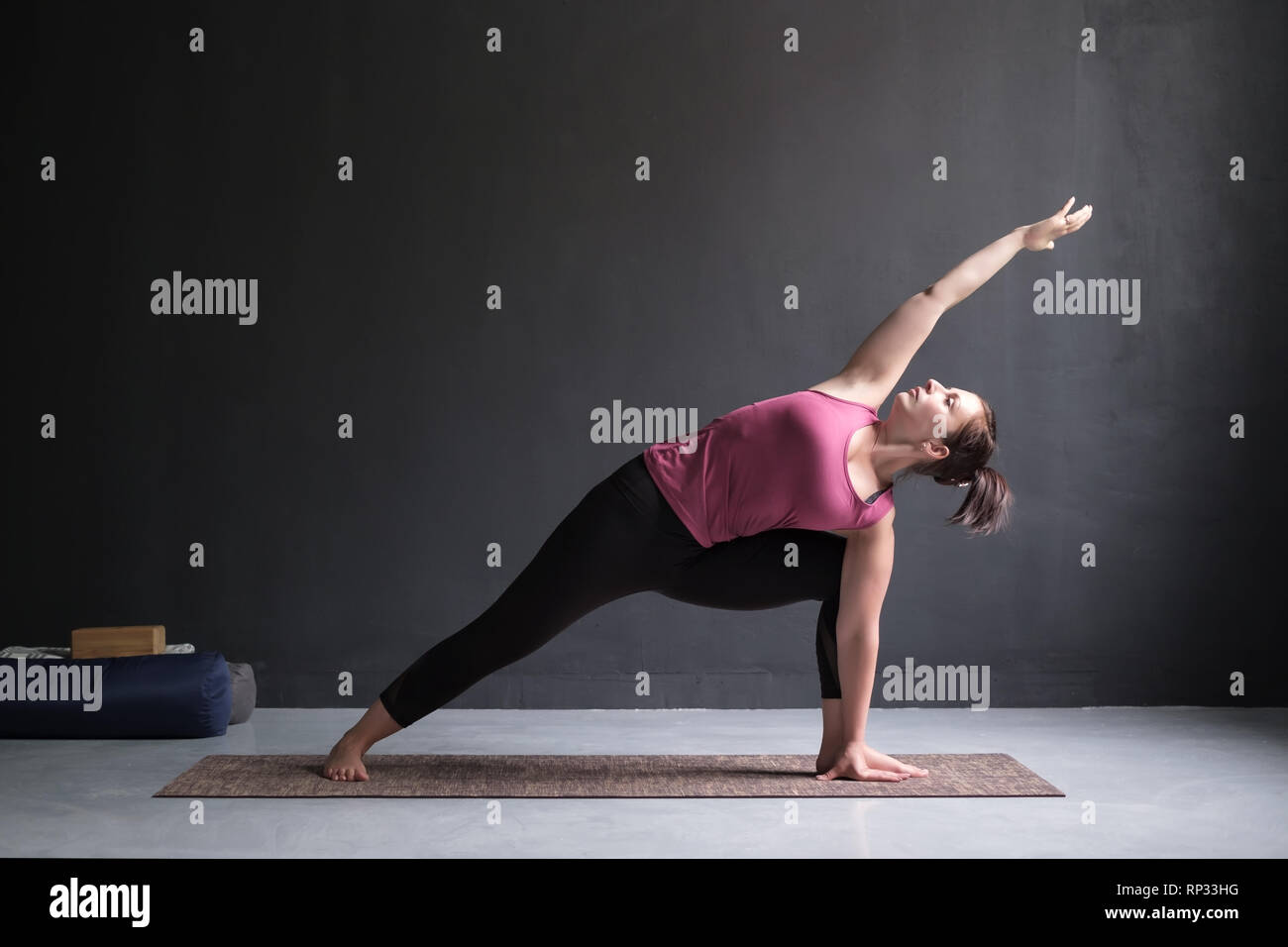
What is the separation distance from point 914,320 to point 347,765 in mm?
1620

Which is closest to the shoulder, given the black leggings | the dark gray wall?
the black leggings

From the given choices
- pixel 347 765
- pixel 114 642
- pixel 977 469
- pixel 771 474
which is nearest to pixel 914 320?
pixel 977 469

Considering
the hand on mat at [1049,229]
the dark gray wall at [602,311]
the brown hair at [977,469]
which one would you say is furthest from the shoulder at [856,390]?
the dark gray wall at [602,311]

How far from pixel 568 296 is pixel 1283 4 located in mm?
2522

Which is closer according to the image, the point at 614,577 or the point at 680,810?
the point at 680,810

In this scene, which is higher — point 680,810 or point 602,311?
point 602,311

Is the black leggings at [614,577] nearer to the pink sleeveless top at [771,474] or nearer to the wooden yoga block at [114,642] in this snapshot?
the pink sleeveless top at [771,474]

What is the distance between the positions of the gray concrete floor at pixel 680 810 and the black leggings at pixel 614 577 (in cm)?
29

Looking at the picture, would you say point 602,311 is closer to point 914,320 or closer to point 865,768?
point 914,320

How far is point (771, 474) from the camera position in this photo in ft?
8.92

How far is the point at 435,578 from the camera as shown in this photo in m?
4.12

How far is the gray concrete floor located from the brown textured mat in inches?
2.4

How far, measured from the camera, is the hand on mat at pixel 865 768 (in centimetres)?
284
